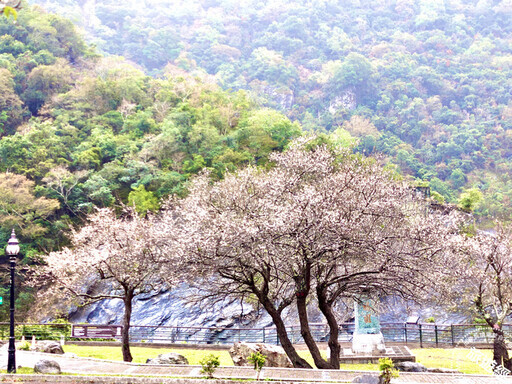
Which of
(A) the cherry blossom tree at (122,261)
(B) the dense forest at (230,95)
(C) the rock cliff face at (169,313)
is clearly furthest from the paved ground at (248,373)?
(B) the dense forest at (230,95)

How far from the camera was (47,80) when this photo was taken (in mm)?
50562

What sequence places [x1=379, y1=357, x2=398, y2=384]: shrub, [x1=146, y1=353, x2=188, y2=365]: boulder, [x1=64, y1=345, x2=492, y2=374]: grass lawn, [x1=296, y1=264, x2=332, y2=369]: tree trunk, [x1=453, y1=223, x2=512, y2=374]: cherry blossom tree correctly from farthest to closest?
[x1=64, y1=345, x2=492, y2=374]: grass lawn, [x1=453, y1=223, x2=512, y2=374]: cherry blossom tree, [x1=146, y1=353, x2=188, y2=365]: boulder, [x1=296, y1=264, x2=332, y2=369]: tree trunk, [x1=379, y1=357, x2=398, y2=384]: shrub

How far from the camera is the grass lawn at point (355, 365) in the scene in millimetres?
18125

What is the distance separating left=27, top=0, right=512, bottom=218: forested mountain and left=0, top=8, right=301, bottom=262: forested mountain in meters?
19.9

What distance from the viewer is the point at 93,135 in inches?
1713

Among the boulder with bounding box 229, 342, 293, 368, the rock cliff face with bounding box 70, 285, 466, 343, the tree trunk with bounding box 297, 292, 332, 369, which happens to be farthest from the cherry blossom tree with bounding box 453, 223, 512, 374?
the rock cliff face with bounding box 70, 285, 466, 343

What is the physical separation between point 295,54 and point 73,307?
79.0 m

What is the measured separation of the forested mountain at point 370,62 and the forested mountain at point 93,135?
65.4ft

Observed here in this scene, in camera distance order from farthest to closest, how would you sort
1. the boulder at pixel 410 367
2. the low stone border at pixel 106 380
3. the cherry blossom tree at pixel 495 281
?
1. the cherry blossom tree at pixel 495 281
2. the boulder at pixel 410 367
3. the low stone border at pixel 106 380

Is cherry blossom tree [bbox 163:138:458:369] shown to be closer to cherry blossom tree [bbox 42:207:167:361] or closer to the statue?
cherry blossom tree [bbox 42:207:167:361]

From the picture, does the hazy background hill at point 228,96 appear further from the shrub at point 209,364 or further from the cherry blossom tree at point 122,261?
the shrub at point 209,364

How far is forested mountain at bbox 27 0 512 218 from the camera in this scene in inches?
2657

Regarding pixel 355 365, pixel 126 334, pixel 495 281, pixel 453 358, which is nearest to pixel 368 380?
pixel 355 365

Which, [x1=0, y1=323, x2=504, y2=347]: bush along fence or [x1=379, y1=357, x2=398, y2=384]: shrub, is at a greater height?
[x1=379, y1=357, x2=398, y2=384]: shrub
